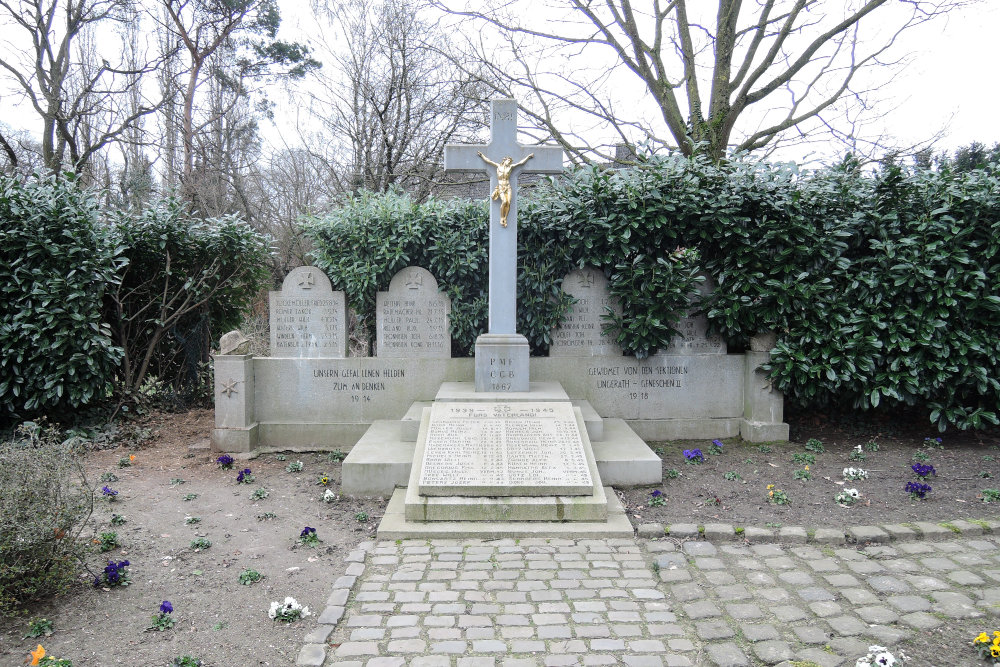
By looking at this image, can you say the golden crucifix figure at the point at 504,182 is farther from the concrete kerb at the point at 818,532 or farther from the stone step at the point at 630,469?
the concrete kerb at the point at 818,532

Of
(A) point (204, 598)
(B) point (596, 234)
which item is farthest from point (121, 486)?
(B) point (596, 234)

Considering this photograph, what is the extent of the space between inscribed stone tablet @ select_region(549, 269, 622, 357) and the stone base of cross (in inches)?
38.4

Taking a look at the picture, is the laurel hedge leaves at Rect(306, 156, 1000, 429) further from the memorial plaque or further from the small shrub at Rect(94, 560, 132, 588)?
the small shrub at Rect(94, 560, 132, 588)

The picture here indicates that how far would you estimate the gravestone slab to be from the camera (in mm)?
7156

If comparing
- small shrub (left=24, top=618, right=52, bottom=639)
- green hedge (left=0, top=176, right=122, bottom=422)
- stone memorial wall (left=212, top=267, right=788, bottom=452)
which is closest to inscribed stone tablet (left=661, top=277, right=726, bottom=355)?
stone memorial wall (left=212, top=267, right=788, bottom=452)

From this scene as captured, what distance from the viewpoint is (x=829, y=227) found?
6656 mm

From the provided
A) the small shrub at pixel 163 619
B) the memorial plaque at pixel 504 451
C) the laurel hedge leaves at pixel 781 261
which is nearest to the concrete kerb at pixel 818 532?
the memorial plaque at pixel 504 451

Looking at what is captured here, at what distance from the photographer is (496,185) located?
6.41 metres

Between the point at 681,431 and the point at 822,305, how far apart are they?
2.12 meters

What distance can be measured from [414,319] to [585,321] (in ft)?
6.83

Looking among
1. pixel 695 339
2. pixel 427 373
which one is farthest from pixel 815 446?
pixel 427 373

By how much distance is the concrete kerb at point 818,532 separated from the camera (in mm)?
4246

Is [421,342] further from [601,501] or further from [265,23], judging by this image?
[265,23]

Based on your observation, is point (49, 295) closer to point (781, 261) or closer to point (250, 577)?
point (250, 577)
